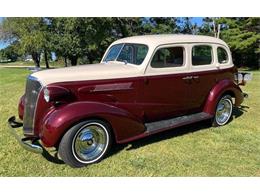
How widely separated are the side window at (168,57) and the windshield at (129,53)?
24cm

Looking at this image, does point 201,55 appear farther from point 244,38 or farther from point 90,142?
point 244,38

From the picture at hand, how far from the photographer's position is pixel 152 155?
16.9ft

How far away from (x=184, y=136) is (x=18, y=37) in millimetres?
36630

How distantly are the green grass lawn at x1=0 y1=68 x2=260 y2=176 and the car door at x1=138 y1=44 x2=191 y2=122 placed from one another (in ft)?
1.74

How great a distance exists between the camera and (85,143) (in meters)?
4.77

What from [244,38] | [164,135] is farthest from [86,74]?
[244,38]

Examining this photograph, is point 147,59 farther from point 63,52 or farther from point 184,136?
point 63,52

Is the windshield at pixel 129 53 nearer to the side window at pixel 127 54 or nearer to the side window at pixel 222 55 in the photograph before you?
the side window at pixel 127 54

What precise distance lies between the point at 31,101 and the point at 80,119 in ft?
3.24

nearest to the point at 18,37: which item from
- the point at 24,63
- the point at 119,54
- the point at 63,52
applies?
the point at 24,63

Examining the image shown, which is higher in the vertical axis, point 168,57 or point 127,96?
point 168,57

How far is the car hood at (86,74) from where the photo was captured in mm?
4805

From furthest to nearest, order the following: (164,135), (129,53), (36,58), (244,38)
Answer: (36,58)
(244,38)
(164,135)
(129,53)

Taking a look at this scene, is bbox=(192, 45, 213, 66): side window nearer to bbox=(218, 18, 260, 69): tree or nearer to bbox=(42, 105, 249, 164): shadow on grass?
bbox=(42, 105, 249, 164): shadow on grass
